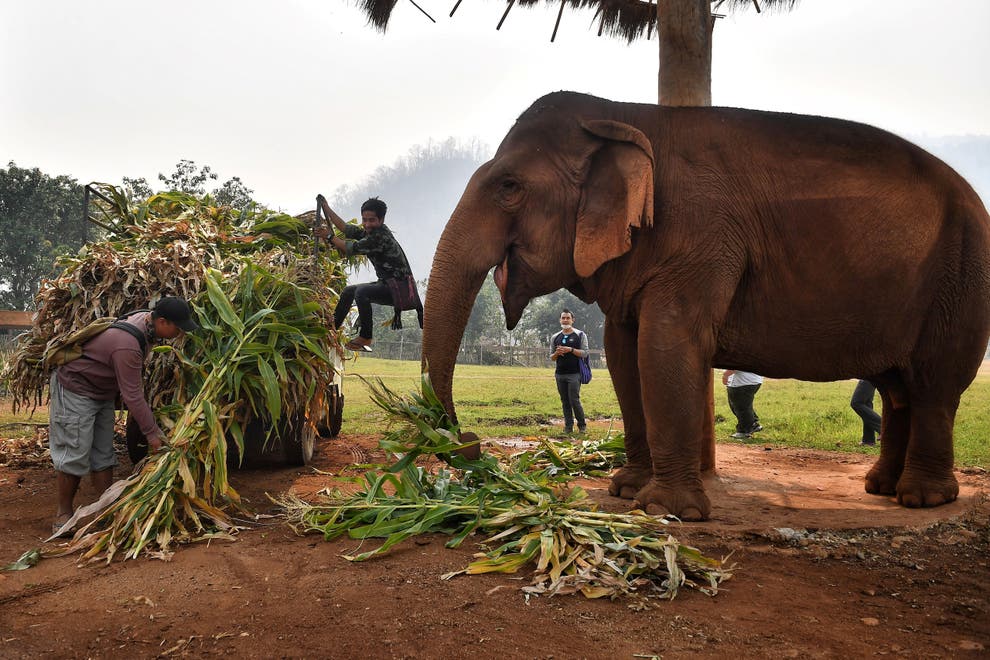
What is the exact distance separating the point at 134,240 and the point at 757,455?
653 cm

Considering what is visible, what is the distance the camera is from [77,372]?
466 cm

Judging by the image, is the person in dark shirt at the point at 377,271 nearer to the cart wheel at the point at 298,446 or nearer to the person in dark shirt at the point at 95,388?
the cart wheel at the point at 298,446

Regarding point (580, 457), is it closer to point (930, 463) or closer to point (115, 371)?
point (930, 463)

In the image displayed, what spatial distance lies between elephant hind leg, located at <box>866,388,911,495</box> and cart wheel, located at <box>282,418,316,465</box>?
15.2 feet

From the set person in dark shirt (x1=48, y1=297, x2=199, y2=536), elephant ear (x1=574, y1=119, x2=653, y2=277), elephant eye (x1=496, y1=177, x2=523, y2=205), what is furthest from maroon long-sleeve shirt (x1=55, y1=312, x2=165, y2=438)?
elephant ear (x1=574, y1=119, x2=653, y2=277)

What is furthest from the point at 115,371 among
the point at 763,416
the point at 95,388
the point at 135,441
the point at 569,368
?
the point at 763,416

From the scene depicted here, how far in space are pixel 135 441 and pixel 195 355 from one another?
1204 millimetres

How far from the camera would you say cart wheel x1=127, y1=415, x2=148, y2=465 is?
5.50 meters

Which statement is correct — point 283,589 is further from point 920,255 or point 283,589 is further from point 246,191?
point 246,191

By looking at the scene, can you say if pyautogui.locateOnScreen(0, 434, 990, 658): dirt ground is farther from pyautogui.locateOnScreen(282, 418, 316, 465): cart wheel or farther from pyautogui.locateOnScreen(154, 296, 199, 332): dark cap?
pyautogui.locateOnScreen(282, 418, 316, 465): cart wheel

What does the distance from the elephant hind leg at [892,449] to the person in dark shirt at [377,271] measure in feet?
13.2

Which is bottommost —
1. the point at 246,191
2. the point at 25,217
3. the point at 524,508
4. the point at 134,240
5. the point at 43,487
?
the point at 43,487

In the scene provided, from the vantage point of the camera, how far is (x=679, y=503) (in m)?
4.61

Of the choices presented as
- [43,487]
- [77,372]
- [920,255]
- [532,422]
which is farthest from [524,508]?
[532,422]
